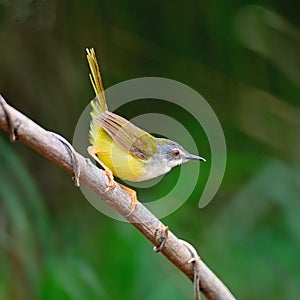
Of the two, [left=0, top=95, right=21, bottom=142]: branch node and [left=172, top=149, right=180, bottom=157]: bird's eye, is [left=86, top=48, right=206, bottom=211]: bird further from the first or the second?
[left=0, top=95, right=21, bottom=142]: branch node

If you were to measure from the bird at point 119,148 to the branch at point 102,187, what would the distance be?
0.05 feet

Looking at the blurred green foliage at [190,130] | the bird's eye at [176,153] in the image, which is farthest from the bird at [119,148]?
the blurred green foliage at [190,130]

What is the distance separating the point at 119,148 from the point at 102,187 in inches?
2.4

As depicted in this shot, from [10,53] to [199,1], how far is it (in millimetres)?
456

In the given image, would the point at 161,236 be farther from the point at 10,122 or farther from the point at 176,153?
the point at 10,122

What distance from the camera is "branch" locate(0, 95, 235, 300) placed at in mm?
643

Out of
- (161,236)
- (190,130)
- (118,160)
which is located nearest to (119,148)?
(118,160)

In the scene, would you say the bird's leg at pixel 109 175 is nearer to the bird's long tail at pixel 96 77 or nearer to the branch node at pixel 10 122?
the bird's long tail at pixel 96 77

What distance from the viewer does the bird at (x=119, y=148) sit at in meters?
0.79

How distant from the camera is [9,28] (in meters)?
1.68

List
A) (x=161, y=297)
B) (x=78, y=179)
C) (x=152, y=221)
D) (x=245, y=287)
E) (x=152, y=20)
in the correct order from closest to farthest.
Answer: (x=78, y=179) → (x=152, y=221) → (x=161, y=297) → (x=245, y=287) → (x=152, y=20)

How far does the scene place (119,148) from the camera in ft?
2.68

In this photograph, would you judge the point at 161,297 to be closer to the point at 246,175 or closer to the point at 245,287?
the point at 245,287

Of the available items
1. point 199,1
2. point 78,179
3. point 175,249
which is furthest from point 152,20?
point 78,179
